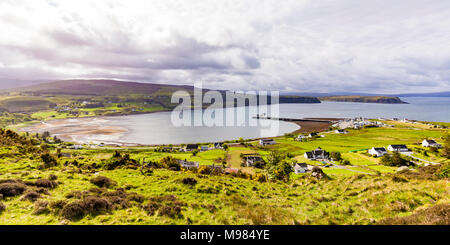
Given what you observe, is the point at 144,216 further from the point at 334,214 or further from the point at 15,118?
the point at 15,118

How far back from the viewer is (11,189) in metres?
11.2

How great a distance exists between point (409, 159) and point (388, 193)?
4814 cm

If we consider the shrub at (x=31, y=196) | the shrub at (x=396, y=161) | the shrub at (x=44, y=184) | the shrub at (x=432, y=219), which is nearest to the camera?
the shrub at (x=432, y=219)

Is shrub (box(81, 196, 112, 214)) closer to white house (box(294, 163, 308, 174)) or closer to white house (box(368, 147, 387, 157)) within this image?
white house (box(294, 163, 308, 174))

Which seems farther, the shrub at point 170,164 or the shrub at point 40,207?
the shrub at point 170,164

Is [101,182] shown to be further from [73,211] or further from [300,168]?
[300,168]

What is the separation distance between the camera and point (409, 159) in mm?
46375

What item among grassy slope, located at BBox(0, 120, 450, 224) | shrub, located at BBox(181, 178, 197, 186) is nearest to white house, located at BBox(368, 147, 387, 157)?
grassy slope, located at BBox(0, 120, 450, 224)

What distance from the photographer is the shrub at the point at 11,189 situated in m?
11.0

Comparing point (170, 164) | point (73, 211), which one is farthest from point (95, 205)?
point (170, 164)

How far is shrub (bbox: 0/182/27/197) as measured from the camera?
11.0 meters

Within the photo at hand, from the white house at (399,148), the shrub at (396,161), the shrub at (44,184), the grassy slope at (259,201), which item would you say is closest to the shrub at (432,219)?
the grassy slope at (259,201)

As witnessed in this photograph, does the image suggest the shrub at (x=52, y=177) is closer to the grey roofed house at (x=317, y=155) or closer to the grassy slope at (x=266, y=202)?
the grassy slope at (x=266, y=202)
